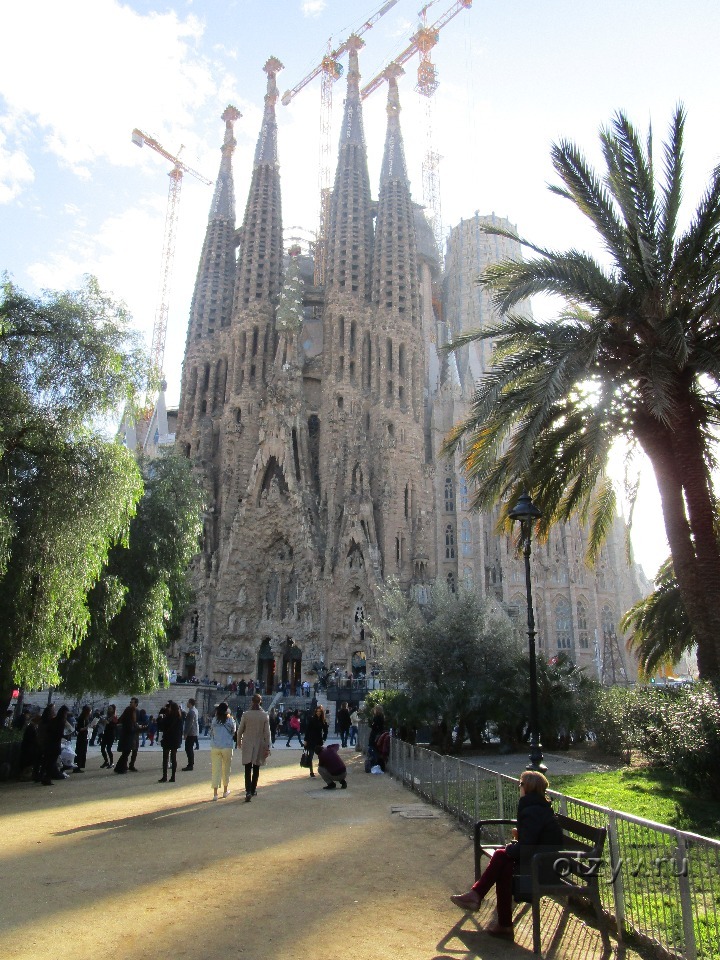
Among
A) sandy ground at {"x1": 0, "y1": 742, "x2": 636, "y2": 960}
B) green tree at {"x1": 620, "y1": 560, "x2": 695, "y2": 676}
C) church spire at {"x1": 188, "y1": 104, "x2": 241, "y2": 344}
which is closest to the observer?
sandy ground at {"x1": 0, "y1": 742, "x2": 636, "y2": 960}

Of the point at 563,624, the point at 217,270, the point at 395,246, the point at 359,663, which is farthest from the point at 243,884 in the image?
the point at 217,270

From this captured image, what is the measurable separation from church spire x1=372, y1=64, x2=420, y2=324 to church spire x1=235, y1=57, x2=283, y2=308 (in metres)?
6.96

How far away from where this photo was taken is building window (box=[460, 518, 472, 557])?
4662 centimetres

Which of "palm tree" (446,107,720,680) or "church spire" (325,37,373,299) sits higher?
"church spire" (325,37,373,299)

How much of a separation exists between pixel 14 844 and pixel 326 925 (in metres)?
3.98

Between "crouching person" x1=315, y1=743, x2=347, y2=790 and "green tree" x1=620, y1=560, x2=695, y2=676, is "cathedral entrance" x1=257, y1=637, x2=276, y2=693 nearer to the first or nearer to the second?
"green tree" x1=620, y1=560, x2=695, y2=676

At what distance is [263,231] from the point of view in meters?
49.3

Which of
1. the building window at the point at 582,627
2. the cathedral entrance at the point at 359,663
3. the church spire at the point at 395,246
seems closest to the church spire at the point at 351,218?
the church spire at the point at 395,246

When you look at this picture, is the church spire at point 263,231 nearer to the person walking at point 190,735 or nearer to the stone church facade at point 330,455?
the stone church facade at point 330,455

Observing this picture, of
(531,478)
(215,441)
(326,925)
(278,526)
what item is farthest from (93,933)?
(215,441)

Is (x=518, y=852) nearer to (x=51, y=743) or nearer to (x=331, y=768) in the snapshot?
(x=331, y=768)

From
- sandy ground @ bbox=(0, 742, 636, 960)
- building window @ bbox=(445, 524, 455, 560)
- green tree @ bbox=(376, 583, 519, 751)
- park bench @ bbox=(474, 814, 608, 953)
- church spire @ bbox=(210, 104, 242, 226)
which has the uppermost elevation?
church spire @ bbox=(210, 104, 242, 226)

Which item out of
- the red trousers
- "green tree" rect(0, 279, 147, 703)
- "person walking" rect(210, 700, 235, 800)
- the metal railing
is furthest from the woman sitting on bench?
"green tree" rect(0, 279, 147, 703)

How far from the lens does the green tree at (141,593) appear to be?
1390 centimetres
